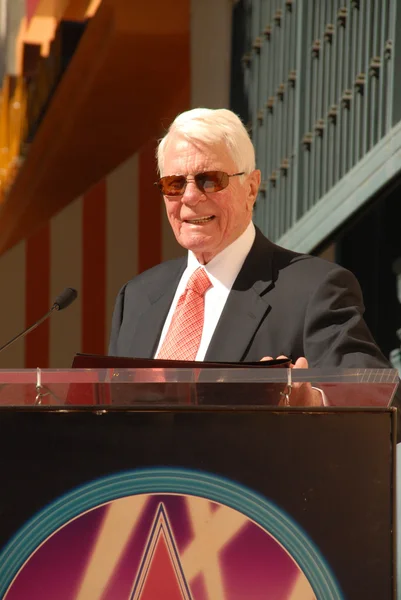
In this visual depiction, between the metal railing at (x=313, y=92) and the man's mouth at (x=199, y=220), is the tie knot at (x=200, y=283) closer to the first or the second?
the man's mouth at (x=199, y=220)

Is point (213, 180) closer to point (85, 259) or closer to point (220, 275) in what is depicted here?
point (220, 275)

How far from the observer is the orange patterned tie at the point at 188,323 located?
2.20 m

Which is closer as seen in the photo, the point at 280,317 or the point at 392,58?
the point at 280,317

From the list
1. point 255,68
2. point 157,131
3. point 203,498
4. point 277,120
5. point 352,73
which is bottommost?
point 203,498

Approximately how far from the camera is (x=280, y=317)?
2.18 m

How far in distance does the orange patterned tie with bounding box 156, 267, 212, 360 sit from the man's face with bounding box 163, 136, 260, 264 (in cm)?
6

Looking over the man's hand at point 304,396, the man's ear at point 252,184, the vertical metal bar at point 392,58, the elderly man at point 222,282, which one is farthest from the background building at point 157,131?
the man's hand at point 304,396

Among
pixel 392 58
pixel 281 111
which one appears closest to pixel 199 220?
pixel 392 58

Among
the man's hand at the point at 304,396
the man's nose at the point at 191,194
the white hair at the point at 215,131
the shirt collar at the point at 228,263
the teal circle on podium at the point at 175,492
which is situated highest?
the white hair at the point at 215,131

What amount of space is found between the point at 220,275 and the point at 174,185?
191 mm

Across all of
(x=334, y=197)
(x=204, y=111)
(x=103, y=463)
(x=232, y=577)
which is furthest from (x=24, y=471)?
(x=334, y=197)

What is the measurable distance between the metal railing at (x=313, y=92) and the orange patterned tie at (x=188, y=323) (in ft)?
4.11

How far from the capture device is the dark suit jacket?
204cm

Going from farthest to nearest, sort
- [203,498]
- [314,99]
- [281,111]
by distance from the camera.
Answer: [281,111]
[314,99]
[203,498]
